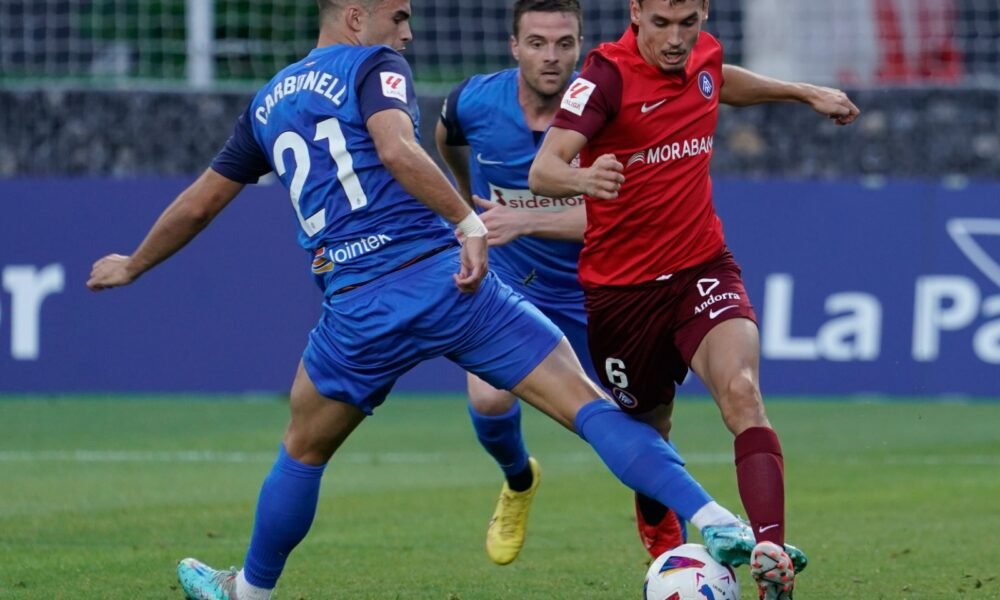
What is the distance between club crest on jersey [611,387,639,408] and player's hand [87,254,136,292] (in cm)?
189

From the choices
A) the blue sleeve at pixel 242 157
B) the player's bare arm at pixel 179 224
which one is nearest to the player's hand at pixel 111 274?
the player's bare arm at pixel 179 224

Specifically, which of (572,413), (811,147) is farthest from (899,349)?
(572,413)

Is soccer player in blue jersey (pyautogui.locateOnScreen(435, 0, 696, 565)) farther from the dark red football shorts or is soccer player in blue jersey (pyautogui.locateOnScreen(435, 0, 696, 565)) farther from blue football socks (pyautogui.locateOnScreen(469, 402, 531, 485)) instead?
the dark red football shorts

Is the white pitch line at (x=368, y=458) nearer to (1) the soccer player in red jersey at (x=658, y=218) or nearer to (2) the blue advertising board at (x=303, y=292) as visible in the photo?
(2) the blue advertising board at (x=303, y=292)

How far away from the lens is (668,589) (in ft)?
18.9

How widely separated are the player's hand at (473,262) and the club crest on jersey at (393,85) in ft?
1.75

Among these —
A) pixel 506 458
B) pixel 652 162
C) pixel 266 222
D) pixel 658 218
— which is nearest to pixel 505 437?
pixel 506 458

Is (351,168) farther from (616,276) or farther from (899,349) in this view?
(899,349)

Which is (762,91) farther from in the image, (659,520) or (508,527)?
(508,527)

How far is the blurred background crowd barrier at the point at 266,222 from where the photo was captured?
13.8m

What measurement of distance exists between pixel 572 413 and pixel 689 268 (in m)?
0.89

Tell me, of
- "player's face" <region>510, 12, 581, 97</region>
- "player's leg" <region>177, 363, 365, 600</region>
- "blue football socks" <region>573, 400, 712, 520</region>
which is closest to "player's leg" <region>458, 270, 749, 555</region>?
"blue football socks" <region>573, 400, 712, 520</region>

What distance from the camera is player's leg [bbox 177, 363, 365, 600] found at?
20.1 feet

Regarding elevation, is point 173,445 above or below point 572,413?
below
